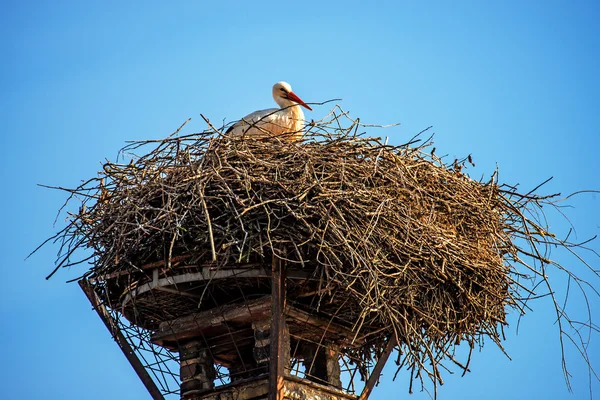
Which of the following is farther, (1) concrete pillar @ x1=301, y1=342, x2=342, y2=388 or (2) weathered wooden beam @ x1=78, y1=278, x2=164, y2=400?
(1) concrete pillar @ x1=301, y1=342, x2=342, y2=388

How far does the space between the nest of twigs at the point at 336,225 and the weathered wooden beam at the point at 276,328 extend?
6.0 inches

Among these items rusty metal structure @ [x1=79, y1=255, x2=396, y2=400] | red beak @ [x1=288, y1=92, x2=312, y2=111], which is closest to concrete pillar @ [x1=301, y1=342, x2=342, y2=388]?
rusty metal structure @ [x1=79, y1=255, x2=396, y2=400]

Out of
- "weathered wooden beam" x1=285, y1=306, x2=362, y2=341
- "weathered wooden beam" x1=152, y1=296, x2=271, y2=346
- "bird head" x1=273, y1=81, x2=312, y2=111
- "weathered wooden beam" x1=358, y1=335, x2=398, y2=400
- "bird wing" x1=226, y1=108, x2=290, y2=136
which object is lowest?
"weathered wooden beam" x1=358, y1=335, x2=398, y2=400

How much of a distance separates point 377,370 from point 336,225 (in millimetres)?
1860

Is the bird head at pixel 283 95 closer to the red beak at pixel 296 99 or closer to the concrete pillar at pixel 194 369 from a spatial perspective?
the red beak at pixel 296 99

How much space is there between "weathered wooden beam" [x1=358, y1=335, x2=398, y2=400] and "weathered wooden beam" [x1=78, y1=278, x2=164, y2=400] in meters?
1.87

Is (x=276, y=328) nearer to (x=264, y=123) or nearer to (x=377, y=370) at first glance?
(x=377, y=370)

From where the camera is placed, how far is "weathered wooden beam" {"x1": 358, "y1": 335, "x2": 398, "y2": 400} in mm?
10992

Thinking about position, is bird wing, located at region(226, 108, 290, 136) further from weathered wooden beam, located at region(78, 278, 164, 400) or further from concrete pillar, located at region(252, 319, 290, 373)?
weathered wooden beam, located at region(78, 278, 164, 400)

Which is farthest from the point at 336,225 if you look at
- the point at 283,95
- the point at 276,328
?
the point at 283,95

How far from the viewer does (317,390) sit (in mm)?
10828

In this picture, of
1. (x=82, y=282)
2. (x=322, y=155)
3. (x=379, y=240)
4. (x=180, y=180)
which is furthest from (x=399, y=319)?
(x=82, y=282)

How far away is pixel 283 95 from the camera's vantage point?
13047 millimetres

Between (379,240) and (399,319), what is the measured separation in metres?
0.82
